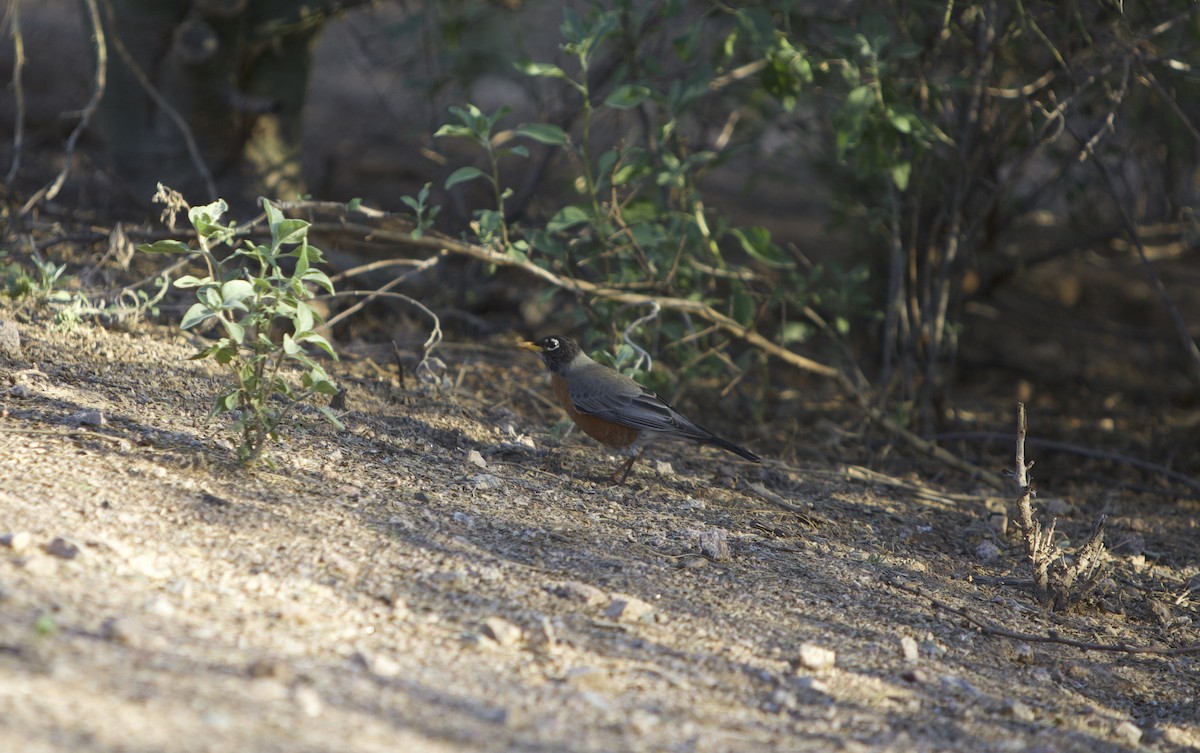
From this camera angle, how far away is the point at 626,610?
3010 mm

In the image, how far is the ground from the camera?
2314 millimetres

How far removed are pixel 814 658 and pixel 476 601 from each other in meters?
0.91

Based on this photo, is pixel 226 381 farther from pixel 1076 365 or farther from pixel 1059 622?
pixel 1076 365

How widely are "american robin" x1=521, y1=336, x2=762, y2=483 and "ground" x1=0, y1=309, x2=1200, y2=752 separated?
0.55 feet

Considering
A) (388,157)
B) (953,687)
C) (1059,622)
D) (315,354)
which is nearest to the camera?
(953,687)

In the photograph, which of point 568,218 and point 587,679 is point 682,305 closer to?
point 568,218

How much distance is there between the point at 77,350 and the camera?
13.8ft

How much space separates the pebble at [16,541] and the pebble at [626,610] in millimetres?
1470

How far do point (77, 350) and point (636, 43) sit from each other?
2959mm

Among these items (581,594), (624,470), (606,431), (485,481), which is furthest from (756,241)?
(581,594)

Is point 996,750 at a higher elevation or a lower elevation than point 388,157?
lower

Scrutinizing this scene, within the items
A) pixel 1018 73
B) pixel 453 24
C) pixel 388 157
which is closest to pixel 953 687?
pixel 1018 73

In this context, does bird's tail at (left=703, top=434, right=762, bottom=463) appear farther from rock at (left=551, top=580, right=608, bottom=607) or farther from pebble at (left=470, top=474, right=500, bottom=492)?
rock at (left=551, top=580, right=608, bottom=607)

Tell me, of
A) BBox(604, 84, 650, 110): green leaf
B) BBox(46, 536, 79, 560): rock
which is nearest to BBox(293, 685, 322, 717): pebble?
BBox(46, 536, 79, 560): rock
